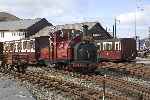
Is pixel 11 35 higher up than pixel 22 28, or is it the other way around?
pixel 22 28

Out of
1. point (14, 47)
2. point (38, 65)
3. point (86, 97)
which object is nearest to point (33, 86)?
point (86, 97)

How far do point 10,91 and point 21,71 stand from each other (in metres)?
11.7

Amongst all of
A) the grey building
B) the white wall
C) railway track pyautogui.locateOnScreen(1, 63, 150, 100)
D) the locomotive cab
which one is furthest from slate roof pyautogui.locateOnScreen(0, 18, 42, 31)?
railway track pyautogui.locateOnScreen(1, 63, 150, 100)

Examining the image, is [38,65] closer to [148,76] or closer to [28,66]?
[28,66]

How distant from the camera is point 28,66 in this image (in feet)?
111

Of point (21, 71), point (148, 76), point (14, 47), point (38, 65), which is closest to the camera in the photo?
point (148, 76)

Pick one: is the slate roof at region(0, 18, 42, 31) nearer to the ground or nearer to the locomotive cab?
the locomotive cab

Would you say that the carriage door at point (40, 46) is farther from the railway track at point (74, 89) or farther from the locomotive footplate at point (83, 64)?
the railway track at point (74, 89)

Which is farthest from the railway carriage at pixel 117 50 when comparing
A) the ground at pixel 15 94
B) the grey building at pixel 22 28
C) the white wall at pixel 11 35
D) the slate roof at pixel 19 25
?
the slate roof at pixel 19 25

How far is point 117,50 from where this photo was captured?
140ft

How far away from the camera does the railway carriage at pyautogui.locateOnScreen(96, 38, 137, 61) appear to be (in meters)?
42.5

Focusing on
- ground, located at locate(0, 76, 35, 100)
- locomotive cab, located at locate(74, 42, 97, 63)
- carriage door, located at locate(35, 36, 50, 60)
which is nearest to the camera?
ground, located at locate(0, 76, 35, 100)

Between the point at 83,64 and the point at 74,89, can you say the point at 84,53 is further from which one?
the point at 74,89

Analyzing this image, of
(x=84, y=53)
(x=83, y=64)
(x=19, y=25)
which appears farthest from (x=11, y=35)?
(x=83, y=64)
